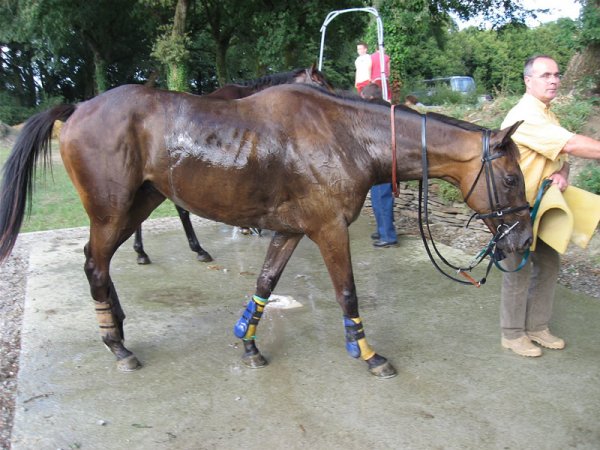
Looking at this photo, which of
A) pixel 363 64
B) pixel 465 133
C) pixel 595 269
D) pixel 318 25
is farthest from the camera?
pixel 318 25

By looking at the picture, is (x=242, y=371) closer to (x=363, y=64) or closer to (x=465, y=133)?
(x=465, y=133)

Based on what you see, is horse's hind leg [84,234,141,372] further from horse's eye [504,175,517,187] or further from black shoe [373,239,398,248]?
black shoe [373,239,398,248]

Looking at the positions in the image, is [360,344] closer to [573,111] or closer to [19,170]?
[19,170]

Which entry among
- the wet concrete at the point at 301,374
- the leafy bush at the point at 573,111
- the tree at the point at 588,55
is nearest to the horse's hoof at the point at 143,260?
the wet concrete at the point at 301,374

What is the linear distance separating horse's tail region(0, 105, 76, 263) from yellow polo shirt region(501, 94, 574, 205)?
2830mm

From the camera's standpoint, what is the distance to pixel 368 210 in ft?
25.5

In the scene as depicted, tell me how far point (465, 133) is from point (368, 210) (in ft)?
15.7

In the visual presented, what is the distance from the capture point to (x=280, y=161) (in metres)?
3.09

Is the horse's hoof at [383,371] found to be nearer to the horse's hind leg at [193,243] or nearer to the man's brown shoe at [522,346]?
the man's brown shoe at [522,346]

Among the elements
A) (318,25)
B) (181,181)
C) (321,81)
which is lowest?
(181,181)

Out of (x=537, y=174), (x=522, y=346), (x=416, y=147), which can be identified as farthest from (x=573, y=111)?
(x=416, y=147)

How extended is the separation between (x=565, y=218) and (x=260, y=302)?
1.96 metres

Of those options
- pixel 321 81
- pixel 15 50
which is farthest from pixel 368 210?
pixel 15 50

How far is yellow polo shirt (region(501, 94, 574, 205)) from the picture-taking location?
9.96 feet
